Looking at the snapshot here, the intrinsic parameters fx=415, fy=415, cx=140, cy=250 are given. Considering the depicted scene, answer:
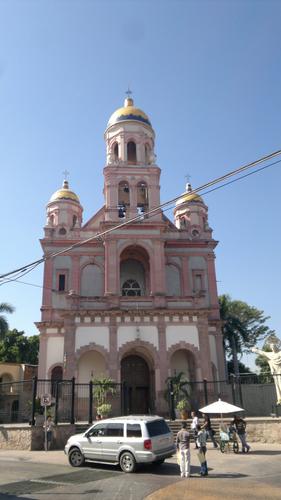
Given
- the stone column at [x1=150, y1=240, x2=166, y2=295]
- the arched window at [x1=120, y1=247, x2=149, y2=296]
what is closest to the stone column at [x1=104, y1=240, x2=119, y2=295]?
the stone column at [x1=150, y1=240, x2=166, y2=295]

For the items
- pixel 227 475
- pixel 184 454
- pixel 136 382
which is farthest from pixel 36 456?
pixel 136 382

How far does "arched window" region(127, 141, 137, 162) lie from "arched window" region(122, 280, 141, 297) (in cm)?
1128

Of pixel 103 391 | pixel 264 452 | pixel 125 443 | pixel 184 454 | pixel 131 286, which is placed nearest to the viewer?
pixel 184 454

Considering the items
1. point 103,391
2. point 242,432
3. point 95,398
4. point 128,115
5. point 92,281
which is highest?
point 128,115

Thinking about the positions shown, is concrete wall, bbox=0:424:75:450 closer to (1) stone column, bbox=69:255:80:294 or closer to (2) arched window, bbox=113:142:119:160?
(1) stone column, bbox=69:255:80:294

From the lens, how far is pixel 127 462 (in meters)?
12.8

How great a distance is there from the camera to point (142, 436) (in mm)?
12758

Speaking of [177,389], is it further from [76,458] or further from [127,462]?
[127,462]

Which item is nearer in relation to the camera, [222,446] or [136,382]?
[222,446]

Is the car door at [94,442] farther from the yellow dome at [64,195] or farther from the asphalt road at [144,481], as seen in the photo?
the yellow dome at [64,195]

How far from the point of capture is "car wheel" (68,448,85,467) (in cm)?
1409

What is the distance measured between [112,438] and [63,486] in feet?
9.96

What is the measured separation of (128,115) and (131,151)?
3.31m

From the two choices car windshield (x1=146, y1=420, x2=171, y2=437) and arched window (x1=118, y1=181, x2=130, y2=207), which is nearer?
car windshield (x1=146, y1=420, x2=171, y2=437)
